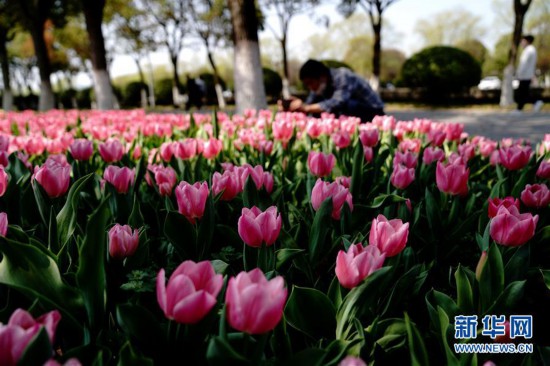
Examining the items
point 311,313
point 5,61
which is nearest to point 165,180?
point 311,313

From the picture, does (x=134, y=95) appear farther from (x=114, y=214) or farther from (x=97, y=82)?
(x=114, y=214)

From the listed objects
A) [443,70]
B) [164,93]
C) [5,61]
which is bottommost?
[443,70]

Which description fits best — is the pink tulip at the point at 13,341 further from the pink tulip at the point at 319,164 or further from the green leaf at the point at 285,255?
the pink tulip at the point at 319,164

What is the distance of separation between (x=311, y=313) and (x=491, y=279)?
1.36ft

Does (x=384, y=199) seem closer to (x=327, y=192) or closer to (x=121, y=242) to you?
(x=327, y=192)

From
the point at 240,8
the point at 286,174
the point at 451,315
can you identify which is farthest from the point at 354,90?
the point at 451,315

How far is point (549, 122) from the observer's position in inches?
393

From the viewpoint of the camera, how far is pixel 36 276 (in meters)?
0.82

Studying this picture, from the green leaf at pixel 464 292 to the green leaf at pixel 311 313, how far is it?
0.28 m

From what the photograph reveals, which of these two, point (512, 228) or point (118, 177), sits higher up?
point (118, 177)

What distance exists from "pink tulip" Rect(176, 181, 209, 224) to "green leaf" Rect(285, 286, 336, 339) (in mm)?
424

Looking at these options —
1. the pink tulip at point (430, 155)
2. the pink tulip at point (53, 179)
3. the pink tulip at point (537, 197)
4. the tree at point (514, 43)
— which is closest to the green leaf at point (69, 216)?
the pink tulip at point (53, 179)

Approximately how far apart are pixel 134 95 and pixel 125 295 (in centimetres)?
3454

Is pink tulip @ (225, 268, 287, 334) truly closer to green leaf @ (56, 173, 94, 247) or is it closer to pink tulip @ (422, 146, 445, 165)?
green leaf @ (56, 173, 94, 247)
